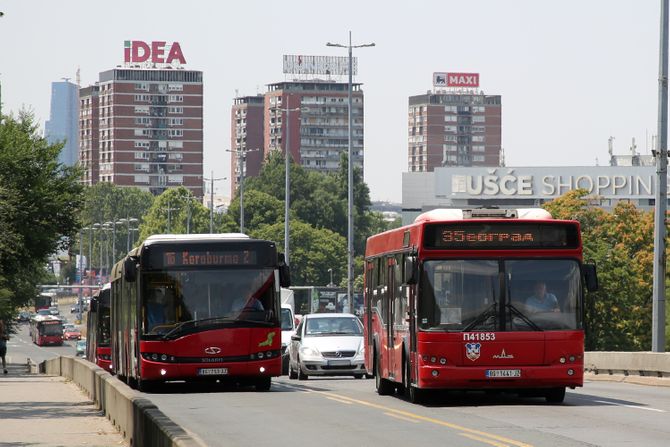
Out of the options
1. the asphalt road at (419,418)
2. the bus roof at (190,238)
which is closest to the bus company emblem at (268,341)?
the asphalt road at (419,418)

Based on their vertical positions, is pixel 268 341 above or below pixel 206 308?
below

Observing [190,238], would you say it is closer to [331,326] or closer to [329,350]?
[329,350]

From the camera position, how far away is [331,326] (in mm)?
38125

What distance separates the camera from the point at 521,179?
152 metres

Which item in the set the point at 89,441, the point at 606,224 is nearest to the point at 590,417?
the point at 89,441

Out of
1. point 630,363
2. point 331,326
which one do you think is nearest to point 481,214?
point 630,363

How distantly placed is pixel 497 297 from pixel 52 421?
22.9ft

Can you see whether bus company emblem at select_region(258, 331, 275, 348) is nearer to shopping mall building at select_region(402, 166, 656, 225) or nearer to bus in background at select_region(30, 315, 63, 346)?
bus in background at select_region(30, 315, 63, 346)

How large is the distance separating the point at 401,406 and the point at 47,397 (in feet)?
42.1

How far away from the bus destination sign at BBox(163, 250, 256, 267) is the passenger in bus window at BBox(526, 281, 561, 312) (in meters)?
7.14

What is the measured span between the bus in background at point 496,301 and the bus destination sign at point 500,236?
1 centimetres

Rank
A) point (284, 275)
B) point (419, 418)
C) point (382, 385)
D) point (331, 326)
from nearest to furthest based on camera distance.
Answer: point (419, 418)
point (382, 385)
point (284, 275)
point (331, 326)

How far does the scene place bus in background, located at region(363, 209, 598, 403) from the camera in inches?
893

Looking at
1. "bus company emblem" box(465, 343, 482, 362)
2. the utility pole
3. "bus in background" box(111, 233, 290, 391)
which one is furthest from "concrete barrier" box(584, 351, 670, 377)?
"bus company emblem" box(465, 343, 482, 362)
